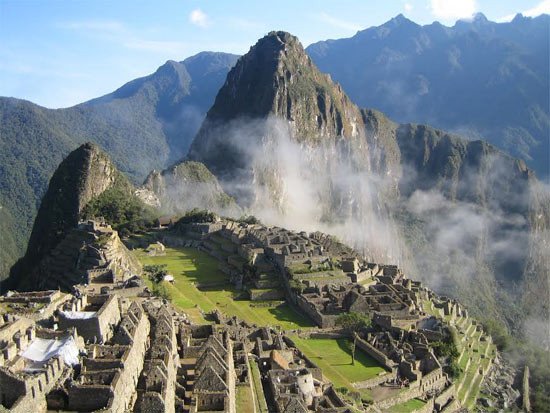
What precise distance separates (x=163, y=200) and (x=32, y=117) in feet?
150

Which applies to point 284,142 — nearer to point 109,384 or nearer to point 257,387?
point 257,387

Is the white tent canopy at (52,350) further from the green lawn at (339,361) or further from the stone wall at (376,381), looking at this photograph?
the stone wall at (376,381)

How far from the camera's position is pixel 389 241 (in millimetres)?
185875

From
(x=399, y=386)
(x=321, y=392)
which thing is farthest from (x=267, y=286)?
(x=321, y=392)

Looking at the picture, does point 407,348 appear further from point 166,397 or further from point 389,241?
point 389,241

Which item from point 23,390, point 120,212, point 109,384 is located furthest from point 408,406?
point 120,212

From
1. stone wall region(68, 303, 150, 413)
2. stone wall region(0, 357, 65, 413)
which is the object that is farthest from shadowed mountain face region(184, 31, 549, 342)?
stone wall region(0, 357, 65, 413)

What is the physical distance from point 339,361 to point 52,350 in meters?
20.1

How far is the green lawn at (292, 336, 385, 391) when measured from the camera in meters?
33.2

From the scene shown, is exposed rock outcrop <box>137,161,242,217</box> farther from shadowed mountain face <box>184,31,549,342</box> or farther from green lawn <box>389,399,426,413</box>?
green lawn <box>389,399,426,413</box>

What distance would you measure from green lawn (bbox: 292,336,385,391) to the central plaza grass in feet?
13.6

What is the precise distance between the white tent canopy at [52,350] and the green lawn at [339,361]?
1538 centimetres

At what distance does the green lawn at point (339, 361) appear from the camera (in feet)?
109

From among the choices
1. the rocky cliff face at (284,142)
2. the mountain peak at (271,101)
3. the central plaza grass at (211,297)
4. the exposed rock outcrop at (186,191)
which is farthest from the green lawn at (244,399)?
the mountain peak at (271,101)
